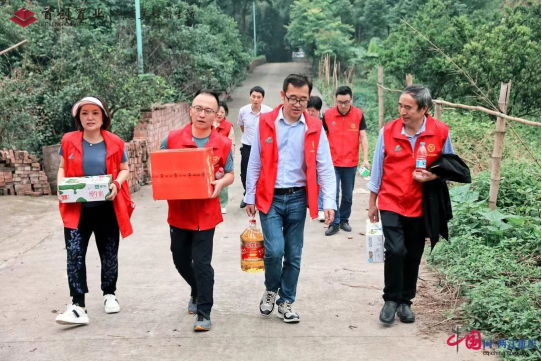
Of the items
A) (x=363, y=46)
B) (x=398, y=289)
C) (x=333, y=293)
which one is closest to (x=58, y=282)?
(x=333, y=293)

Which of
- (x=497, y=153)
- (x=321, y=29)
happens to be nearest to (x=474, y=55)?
(x=497, y=153)

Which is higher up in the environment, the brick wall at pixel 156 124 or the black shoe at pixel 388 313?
the brick wall at pixel 156 124

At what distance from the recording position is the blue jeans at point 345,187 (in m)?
7.71

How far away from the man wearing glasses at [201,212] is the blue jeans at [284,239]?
0.41m

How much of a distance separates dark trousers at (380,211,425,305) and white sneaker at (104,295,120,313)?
7.03ft

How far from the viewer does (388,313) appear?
472 cm

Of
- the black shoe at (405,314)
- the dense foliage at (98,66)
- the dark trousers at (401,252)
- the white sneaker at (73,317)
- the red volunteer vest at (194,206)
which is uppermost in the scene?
the dense foliage at (98,66)

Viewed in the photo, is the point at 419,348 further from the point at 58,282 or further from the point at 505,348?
the point at 58,282

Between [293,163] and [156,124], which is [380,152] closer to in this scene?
[293,163]

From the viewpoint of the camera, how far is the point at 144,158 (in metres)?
12.1

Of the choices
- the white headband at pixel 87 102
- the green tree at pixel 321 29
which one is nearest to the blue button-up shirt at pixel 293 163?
the white headband at pixel 87 102

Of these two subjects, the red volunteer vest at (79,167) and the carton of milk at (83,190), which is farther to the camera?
the red volunteer vest at (79,167)

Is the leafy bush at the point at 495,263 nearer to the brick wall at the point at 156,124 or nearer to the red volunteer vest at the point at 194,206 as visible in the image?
the red volunteer vest at the point at 194,206

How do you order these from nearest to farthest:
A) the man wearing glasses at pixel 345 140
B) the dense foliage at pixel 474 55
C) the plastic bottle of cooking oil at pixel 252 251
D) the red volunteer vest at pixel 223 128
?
the plastic bottle of cooking oil at pixel 252 251
the man wearing glasses at pixel 345 140
the red volunteer vest at pixel 223 128
the dense foliage at pixel 474 55
